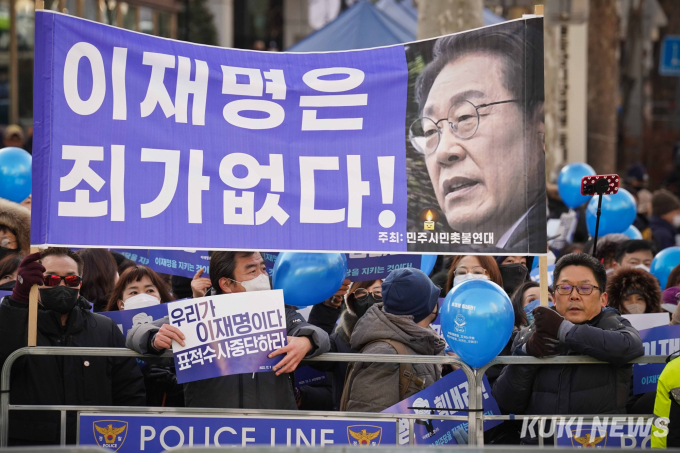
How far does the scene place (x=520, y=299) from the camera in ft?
19.3

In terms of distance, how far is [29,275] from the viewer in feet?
14.9

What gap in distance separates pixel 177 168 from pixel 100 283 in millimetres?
1661

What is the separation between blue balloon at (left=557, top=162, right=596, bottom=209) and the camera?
9.55 meters

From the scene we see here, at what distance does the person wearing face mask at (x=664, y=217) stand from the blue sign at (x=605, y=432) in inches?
250

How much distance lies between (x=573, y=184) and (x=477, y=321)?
5.60m

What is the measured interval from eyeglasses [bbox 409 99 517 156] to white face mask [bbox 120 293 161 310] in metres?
2.05

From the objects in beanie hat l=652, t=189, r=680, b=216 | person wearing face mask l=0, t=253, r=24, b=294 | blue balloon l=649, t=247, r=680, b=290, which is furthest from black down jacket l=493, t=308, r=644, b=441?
beanie hat l=652, t=189, r=680, b=216

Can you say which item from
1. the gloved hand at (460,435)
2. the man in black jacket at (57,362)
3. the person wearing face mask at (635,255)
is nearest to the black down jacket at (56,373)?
the man in black jacket at (57,362)

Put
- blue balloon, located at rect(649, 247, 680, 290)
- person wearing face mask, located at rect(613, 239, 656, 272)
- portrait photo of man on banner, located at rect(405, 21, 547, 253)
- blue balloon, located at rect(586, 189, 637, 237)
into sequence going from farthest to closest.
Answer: blue balloon, located at rect(586, 189, 637, 237)
person wearing face mask, located at rect(613, 239, 656, 272)
blue balloon, located at rect(649, 247, 680, 290)
portrait photo of man on banner, located at rect(405, 21, 547, 253)

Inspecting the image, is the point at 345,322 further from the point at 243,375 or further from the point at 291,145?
the point at 291,145

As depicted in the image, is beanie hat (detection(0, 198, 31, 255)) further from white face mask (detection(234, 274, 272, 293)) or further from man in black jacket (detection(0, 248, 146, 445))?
white face mask (detection(234, 274, 272, 293))

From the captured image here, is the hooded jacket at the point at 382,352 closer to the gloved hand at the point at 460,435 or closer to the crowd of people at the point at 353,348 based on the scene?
the crowd of people at the point at 353,348

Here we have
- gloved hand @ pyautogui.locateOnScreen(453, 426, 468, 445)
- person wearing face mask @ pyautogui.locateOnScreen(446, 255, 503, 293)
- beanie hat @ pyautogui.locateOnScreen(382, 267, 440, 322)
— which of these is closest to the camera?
gloved hand @ pyautogui.locateOnScreen(453, 426, 468, 445)

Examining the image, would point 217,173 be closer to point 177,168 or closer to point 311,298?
point 177,168
